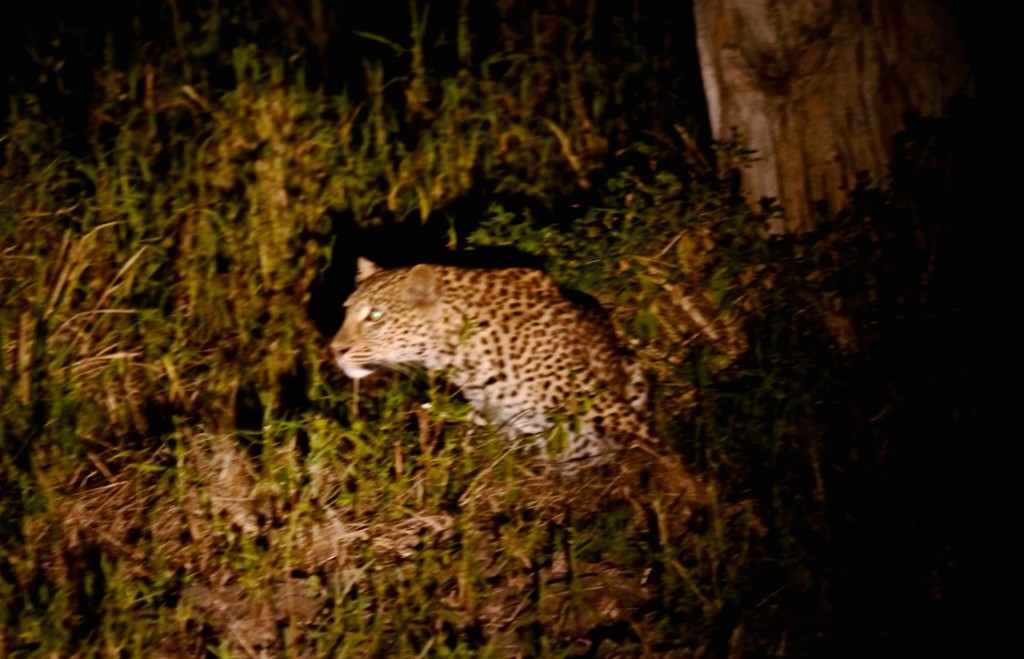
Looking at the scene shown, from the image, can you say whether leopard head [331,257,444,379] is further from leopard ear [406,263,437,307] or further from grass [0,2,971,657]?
grass [0,2,971,657]

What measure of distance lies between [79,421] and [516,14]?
12.1ft

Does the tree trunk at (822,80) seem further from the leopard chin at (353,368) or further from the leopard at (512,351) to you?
the leopard chin at (353,368)

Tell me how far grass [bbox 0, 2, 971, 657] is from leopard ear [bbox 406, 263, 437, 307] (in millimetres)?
325

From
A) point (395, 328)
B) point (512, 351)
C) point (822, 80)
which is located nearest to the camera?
point (512, 351)

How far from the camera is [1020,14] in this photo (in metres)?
5.87

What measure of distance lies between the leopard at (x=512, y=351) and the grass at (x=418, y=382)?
0.14 meters

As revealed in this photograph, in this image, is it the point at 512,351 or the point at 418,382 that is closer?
the point at 512,351

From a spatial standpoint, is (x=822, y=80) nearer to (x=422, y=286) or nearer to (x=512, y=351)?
(x=512, y=351)

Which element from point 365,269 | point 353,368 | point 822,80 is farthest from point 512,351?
point 822,80

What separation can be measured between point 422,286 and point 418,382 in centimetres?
46

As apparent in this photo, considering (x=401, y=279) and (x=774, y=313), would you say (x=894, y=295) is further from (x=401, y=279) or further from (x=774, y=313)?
(x=401, y=279)

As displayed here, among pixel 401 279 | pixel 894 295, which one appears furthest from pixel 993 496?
pixel 401 279

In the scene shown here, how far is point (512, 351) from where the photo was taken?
504cm

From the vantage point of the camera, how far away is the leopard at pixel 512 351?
4914 mm
